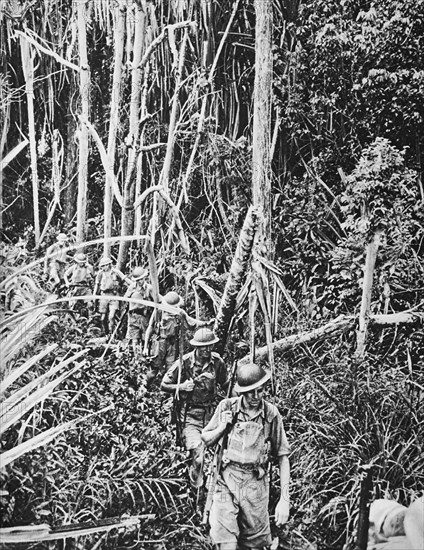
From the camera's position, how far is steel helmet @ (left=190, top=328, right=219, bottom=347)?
3719mm

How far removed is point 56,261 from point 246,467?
49.1 inches

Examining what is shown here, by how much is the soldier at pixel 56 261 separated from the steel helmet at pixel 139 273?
327 millimetres

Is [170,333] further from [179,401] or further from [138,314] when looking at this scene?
[179,401]

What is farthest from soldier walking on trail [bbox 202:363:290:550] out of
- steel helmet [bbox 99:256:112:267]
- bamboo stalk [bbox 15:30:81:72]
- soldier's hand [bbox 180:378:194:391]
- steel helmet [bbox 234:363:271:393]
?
bamboo stalk [bbox 15:30:81:72]

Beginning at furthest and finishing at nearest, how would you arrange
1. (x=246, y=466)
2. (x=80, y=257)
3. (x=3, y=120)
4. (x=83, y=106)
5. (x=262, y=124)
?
(x=262, y=124) < (x=83, y=106) < (x=80, y=257) < (x=3, y=120) < (x=246, y=466)

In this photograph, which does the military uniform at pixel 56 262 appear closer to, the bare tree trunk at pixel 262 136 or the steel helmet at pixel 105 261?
the steel helmet at pixel 105 261

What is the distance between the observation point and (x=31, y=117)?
3.74m

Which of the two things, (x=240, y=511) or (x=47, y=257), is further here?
(x=47, y=257)

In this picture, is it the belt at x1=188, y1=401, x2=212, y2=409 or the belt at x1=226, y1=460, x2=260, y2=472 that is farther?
the belt at x1=188, y1=401, x2=212, y2=409

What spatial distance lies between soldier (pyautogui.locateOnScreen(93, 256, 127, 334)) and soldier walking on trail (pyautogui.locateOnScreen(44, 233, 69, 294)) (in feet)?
0.55

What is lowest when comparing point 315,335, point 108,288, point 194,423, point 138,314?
point 194,423

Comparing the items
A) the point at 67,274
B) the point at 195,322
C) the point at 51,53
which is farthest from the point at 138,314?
the point at 51,53

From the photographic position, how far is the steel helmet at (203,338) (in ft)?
12.2

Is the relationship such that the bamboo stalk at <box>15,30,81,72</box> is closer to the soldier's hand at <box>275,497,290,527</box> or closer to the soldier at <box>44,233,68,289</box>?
the soldier at <box>44,233,68,289</box>
